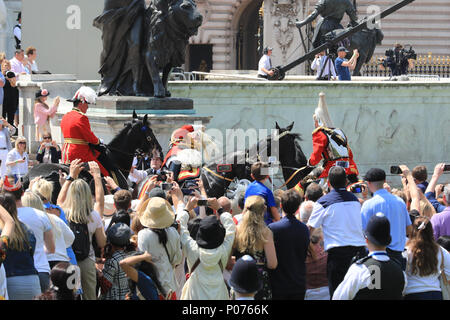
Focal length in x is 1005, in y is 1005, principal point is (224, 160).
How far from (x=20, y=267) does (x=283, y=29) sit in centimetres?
3434

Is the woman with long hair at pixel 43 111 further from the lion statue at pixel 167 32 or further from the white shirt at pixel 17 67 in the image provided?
the white shirt at pixel 17 67

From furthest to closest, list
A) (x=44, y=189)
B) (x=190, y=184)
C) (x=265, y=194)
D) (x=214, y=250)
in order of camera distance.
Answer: (x=190, y=184) → (x=265, y=194) → (x=44, y=189) → (x=214, y=250)

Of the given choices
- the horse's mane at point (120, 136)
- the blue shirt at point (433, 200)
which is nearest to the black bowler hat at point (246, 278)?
the blue shirt at point (433, 200)

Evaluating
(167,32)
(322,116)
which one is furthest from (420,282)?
(167,32)

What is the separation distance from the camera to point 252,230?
26.0 feet

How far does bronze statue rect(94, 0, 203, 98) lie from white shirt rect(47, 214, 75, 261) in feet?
23.5

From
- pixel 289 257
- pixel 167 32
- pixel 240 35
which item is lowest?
pixel 289 257

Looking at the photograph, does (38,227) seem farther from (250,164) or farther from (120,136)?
(120,136)

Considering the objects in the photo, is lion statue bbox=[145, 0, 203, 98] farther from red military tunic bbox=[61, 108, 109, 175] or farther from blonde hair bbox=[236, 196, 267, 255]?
blonde hair bbox=[236, 196, 267, 255]

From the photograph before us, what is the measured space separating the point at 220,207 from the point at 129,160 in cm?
392

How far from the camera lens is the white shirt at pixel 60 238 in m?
7.79
